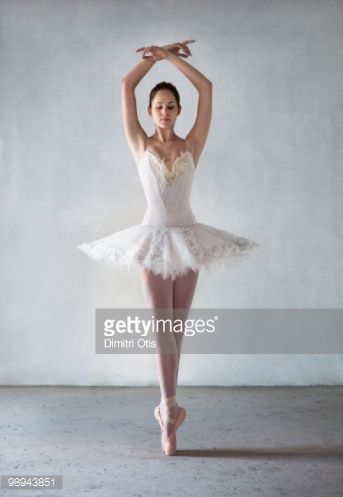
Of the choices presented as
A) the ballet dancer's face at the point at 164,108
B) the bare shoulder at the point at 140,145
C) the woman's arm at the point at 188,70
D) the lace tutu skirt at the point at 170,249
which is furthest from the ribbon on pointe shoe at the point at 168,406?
the woman's arm at the point at 188,70

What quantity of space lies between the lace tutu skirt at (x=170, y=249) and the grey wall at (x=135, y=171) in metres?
1.24

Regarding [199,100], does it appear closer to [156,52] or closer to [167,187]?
[156,52]

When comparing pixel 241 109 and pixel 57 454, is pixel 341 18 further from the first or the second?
pixel 57 454

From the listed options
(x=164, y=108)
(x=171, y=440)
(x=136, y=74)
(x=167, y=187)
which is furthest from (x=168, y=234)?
(x=171, y=440)

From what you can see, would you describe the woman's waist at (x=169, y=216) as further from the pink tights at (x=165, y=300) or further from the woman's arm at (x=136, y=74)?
the woman's arm at (x=136, y=74)

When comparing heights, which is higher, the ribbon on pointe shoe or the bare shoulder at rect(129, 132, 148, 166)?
the bare shoulder at rect(129, 132, 148, 166)

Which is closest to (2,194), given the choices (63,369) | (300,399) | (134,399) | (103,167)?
(103,167)

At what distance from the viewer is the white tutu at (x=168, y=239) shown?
9.95 ft

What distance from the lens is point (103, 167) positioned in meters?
4.45

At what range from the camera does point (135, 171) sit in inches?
175

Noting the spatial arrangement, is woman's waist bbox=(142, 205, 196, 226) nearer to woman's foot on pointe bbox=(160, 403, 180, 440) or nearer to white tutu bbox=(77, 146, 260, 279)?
white tutu bbox=(77, 146, 260, 279)

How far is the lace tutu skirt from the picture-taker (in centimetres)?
302

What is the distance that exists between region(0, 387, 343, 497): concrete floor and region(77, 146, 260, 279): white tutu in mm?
871

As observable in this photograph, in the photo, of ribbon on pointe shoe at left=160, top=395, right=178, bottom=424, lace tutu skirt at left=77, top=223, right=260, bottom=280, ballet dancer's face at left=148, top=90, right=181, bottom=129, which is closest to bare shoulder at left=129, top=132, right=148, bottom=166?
ballet dancer's face at left=148, top=90, right=181, bottom=129
